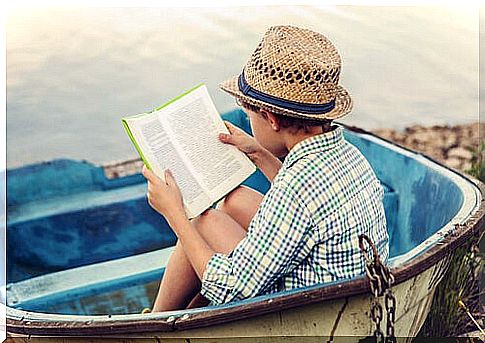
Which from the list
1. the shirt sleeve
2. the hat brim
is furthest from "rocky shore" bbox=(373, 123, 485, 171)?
the shirt sleeve

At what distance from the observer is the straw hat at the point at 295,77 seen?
209cm

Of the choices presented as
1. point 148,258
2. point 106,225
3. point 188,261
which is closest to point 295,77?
point 188,261

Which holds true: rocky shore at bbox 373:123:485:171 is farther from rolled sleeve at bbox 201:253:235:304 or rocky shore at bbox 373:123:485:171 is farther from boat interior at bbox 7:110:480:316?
rolled sleeve at bbox 201:253:235:304

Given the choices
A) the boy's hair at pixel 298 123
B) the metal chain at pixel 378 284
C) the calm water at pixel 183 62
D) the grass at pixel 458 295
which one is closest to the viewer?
the metal chain at pixel 378 284

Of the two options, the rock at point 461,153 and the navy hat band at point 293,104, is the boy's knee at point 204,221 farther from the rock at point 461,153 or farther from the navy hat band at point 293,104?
the rock at point 461,153

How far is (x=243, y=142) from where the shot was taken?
2.32 m

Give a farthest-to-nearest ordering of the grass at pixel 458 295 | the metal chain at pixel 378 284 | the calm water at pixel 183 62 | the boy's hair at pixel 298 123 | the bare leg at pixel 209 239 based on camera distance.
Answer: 1. the calm water at pixel 183 62
2. the grass at pixel 458 295
3. the bare leg at pixel 209 239
4. the boy's hair at pixel 298 123
5. the metal chain at pixel 378 284

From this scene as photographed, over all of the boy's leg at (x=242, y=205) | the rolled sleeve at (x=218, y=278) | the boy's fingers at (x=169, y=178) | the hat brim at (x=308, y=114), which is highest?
the hat brim at (x=308, y=114)

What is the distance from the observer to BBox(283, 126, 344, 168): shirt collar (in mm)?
2082

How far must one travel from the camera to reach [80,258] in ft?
10.0

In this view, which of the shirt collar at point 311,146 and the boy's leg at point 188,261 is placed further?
the boy's leg at point 188,261

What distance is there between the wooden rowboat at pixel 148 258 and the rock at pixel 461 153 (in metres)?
0.07

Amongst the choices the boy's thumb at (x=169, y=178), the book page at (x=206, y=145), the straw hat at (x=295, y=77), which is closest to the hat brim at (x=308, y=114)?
the straw hat at (x=295, y=77)

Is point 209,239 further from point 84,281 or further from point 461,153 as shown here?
point 461,153
